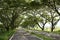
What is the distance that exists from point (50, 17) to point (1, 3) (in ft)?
86.6

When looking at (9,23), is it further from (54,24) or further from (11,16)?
(54,24)

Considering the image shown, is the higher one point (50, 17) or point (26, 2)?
point (26, 2)

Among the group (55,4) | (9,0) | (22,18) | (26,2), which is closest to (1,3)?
(9,0)

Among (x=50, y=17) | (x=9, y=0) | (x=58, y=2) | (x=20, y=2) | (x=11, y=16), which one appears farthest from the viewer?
(x=50, y=17)

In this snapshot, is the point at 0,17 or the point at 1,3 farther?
the point at 0,17

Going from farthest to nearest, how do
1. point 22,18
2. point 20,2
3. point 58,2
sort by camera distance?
1. point 22,18
2. point 20,2
3. point 58,2

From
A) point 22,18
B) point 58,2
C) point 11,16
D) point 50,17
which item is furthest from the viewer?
point 22,18

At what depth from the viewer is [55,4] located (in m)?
24.8

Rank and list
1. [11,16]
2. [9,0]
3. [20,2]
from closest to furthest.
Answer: [9,0]
[20,2]
[11,16]

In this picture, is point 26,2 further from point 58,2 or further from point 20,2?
point 58,2

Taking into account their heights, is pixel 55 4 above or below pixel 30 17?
above

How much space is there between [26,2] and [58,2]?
7.46 meters

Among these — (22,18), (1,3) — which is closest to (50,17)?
(22,18)

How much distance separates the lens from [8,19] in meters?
48.9
